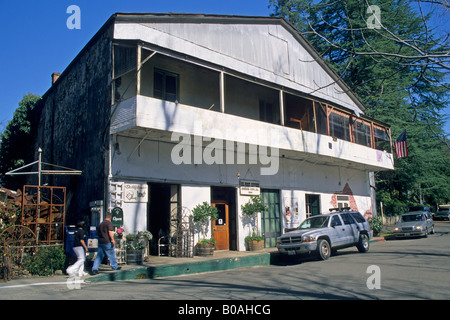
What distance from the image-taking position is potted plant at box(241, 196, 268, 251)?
55.9ft

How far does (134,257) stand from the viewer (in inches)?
479

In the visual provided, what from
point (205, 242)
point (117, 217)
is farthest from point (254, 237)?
point (117, 217)

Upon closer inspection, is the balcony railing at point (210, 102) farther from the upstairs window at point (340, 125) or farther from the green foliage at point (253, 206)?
the green foliage at point (253, 206)

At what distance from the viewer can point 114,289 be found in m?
8.58

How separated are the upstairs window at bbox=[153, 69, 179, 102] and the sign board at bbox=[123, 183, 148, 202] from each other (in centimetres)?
401

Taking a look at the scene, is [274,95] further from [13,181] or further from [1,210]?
[13,181]

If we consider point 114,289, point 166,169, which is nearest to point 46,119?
point 166,169

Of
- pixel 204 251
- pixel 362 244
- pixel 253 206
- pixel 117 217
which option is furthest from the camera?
pixel 253 206

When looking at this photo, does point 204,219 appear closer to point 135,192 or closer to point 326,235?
point 135,192

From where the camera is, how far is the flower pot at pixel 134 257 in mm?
12148

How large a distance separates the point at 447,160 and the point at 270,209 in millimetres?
25237

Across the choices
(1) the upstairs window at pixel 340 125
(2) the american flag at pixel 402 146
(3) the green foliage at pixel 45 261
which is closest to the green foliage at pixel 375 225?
(2) the american flag at pixel 402 146

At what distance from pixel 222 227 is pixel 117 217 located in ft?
19.1
